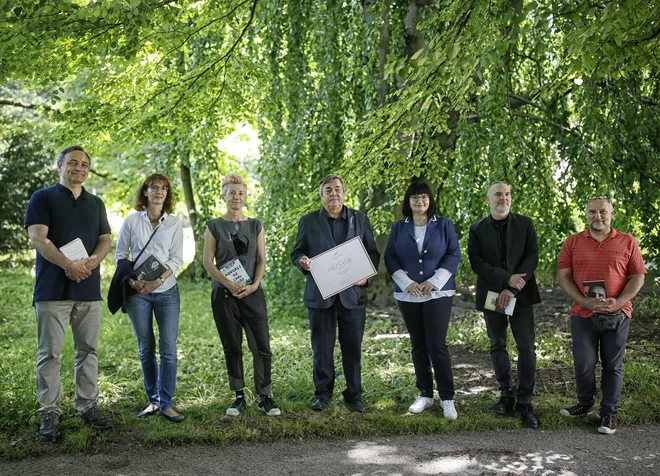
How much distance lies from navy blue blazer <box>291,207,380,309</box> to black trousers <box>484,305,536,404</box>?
0.94 m

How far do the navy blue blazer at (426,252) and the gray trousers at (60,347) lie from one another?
2.05 m

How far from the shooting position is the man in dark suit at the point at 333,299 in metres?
4.67

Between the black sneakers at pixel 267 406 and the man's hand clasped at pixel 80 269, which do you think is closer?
the man's hand clasped at pixel 80 269

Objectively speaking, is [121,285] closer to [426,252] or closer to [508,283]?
[426,252]

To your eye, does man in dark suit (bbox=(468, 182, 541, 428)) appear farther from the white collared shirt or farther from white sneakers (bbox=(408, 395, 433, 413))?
the white collared shirt

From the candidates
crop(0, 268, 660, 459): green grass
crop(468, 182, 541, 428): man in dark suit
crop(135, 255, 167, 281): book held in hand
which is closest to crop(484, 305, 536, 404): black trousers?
crop(468, 182, 541, 428): man in dark suit

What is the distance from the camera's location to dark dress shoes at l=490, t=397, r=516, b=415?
15.0 ft

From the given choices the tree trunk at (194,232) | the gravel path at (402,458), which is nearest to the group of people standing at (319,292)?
the gravel path at (402,458)

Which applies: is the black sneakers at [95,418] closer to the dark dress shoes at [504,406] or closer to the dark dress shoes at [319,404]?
the dark dress shoes at [319,404]

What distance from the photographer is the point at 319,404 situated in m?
4.67

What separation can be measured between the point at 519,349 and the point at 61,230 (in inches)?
124

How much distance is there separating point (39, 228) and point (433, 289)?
8.46 ft

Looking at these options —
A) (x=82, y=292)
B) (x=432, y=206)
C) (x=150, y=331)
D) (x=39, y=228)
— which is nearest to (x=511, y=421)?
(x=432, y=206)

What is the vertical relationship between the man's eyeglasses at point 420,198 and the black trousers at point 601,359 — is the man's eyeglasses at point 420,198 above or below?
above
